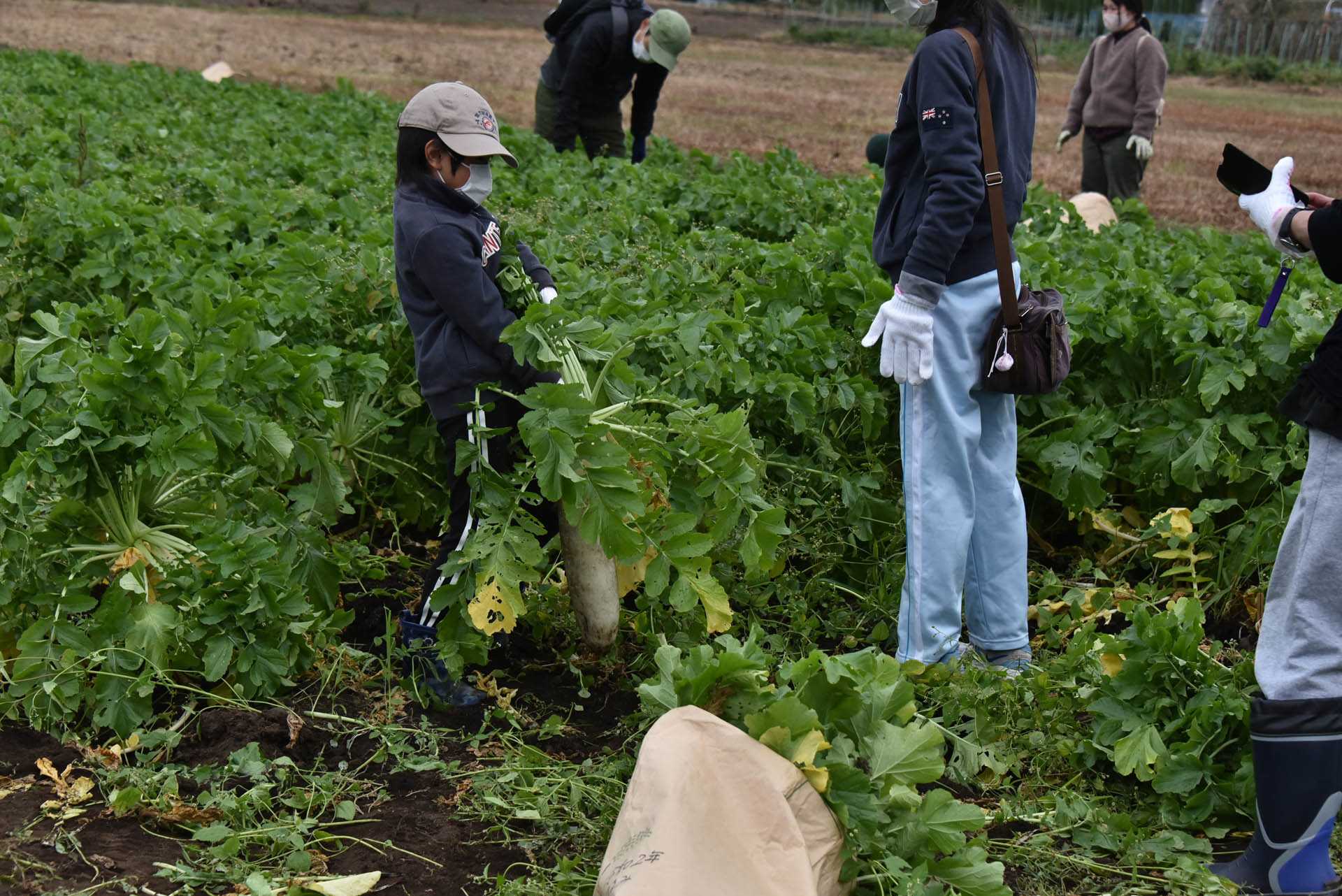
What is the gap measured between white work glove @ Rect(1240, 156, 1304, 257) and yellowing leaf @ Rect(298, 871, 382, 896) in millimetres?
2389

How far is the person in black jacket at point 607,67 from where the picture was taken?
868 centimetres

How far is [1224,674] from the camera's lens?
3.40 meters

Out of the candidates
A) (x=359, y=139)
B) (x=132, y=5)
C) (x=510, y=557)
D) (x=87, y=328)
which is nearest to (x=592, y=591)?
(x=510, y=557)

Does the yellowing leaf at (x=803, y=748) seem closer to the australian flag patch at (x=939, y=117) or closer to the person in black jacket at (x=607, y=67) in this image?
the australian flag patch at (x=939, y=117)

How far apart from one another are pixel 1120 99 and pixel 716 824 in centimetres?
810

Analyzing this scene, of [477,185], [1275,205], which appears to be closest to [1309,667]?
[1275,205]

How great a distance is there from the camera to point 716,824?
8.08 feet

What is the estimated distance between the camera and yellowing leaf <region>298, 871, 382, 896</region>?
2777 mm

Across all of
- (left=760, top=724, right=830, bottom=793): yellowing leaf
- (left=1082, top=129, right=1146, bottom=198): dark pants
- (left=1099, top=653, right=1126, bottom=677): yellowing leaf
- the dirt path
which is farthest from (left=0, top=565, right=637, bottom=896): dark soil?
the dirt path

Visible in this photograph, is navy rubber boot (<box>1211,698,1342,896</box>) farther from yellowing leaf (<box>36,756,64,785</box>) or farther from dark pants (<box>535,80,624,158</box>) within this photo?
dark pants (<box>535,80,624,158</box>)

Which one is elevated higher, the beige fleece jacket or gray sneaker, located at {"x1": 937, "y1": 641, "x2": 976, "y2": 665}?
the beige fleece jacket

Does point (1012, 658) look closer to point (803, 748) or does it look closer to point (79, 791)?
point (803, 748)

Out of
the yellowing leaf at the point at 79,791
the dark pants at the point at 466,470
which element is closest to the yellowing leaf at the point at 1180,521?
the dark pants at the point at 466,470

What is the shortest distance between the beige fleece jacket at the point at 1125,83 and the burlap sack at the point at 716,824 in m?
7.51
